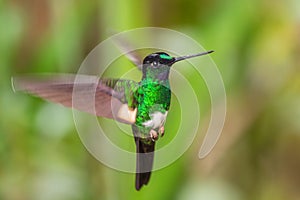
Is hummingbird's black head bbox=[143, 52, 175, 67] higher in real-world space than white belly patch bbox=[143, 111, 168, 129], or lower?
higher

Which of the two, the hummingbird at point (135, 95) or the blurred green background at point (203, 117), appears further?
the blurred green background at point (203, 117)

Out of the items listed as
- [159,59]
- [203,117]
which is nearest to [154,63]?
[159,59]

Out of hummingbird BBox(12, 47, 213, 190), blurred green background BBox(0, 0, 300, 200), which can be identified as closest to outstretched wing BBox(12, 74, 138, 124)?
hummingbird BBox(12, 47, 213, 190)

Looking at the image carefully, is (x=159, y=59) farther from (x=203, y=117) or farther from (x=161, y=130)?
(x=203, y=117)

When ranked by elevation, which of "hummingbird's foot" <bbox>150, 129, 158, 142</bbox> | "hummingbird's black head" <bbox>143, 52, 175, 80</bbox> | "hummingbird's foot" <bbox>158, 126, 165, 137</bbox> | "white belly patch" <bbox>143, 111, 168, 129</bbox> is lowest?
"hummingbird's foot" <bbox>150, 129, 158, 142</bbox>

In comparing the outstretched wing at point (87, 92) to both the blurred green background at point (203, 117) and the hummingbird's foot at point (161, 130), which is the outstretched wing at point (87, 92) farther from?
the blurred green background at point (203, 117)

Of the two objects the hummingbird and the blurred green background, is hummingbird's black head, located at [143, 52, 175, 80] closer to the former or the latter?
the hummingbird

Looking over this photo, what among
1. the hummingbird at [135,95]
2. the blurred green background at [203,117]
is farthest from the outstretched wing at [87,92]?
the blurred green background at [203,117]
